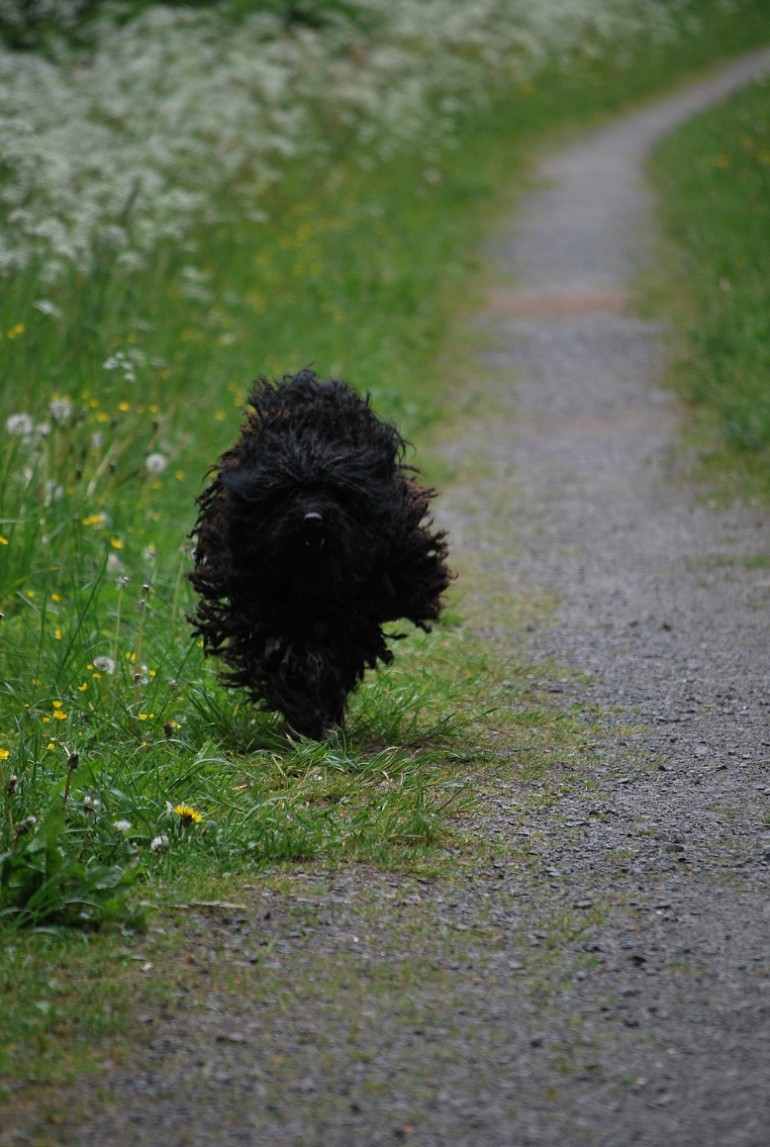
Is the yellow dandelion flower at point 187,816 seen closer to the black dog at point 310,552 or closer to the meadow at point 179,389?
the meadow at point 179,389

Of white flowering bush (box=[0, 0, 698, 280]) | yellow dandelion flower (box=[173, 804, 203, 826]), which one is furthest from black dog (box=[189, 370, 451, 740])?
white flowering bush (box=[0, 0, 698, 280])

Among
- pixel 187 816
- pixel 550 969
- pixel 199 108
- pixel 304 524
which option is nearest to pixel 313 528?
pixel 304 524

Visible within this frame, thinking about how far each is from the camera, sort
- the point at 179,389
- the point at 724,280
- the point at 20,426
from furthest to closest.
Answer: the point at 724,280 < the point at 179,389 < the point at 20,426

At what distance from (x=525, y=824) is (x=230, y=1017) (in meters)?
1.33

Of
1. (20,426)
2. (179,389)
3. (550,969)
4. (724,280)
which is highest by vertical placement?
(550,969)

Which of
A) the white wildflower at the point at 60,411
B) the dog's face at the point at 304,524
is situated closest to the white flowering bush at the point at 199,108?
the white wildflower at the point at 60,411

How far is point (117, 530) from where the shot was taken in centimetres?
680

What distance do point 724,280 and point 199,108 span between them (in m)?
4.12

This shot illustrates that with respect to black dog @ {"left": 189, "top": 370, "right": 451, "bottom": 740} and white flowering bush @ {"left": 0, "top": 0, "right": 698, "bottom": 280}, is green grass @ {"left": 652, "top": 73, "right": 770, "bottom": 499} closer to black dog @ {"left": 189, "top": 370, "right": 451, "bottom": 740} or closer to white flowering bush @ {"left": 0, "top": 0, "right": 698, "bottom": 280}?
white flowering bush @ {"left": 0, "top": 0, "right": 698, "bottom": 280}

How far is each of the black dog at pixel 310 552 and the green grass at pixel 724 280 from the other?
3.97 meters

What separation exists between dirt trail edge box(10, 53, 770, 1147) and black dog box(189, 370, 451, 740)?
64 cm

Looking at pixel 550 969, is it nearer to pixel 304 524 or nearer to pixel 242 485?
pixel 304 524

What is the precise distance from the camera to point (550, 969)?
357 cm

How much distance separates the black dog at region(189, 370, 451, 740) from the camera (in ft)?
15.0
